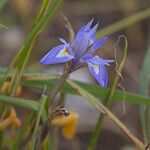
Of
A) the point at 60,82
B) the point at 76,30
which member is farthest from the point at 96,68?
the point at 76,30

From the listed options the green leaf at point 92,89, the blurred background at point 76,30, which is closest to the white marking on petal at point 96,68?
the green leaf at point 92,89

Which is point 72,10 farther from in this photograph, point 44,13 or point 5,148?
point 44,13

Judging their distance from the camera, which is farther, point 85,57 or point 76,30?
point 76,30

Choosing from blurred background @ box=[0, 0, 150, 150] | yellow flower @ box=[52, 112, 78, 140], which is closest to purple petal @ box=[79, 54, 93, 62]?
yellow flower @ box=[52, 112, 78, 140]

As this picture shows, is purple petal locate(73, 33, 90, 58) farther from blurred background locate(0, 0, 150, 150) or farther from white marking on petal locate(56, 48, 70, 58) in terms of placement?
blurred background locate(0, 0, 150, 150)

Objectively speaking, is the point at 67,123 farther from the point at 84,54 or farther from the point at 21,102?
the point at 84,54
